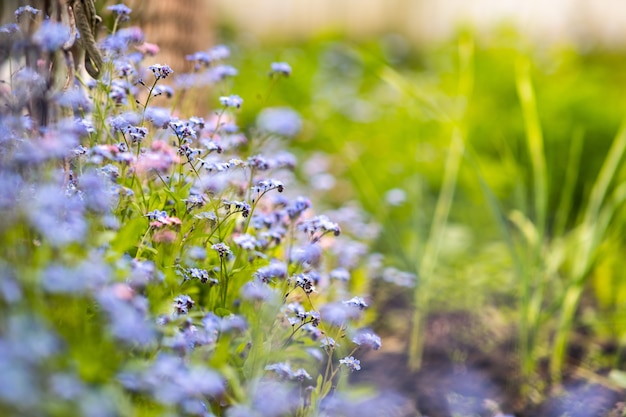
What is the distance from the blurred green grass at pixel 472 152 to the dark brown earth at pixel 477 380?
0.55ft

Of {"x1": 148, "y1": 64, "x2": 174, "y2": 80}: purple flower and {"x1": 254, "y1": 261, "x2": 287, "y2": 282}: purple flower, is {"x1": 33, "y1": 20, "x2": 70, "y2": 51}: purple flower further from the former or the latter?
{"x1": 254, "y1": 261, "x2": 287, "y2": 282}: purple flower

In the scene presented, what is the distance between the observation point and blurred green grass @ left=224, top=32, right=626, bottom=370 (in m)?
2.88

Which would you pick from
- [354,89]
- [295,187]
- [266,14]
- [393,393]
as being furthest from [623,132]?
[266,14]

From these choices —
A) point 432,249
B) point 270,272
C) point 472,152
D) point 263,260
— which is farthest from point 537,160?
point 270,272

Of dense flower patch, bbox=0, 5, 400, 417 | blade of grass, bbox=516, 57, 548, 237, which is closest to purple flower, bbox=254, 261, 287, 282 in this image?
dense flower patch, bbox=0, 5, 400, 417

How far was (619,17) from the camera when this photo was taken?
29.8ft

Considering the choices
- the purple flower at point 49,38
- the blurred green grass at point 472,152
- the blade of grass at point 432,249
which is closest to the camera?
the purple flower at point 49,38

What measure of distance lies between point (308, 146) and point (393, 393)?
270 centimetres

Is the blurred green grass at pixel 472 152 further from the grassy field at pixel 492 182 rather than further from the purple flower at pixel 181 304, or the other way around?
the purple flower at pixel 181 304

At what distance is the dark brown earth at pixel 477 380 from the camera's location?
2.30m

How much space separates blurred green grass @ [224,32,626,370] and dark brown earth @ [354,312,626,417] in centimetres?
17

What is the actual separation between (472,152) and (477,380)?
86 cm

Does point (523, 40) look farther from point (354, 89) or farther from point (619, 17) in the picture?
point (619, 17)

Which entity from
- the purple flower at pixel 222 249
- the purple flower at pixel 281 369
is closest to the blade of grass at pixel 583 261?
the purple flower at pixel 281 369
